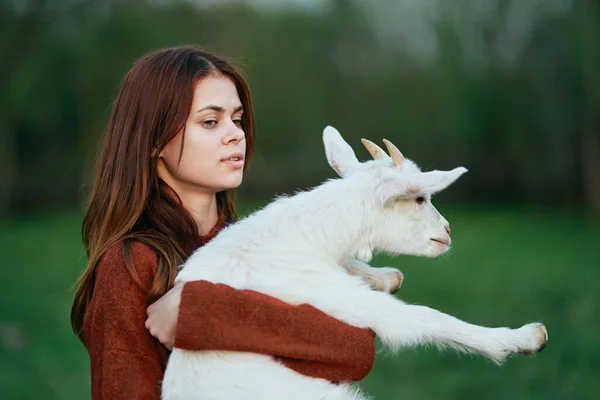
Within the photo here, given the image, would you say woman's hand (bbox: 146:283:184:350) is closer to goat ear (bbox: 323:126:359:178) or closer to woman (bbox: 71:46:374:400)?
woman (bbox: 71:46:374:400)

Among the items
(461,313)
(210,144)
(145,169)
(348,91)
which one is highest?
(210,144)

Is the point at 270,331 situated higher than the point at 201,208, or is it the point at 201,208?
the point at 201,208

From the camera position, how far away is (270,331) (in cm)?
248

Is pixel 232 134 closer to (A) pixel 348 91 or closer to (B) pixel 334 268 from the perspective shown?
(B) pixel 334 268

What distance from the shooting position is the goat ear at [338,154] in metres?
3.04

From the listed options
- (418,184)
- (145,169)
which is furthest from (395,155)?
(145,169)

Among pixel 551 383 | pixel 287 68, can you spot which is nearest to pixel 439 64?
pixel 287 68

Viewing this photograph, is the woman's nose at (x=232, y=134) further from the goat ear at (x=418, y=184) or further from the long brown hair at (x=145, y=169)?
the goat ear at (x=418, y=184)

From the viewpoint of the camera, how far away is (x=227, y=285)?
2.50 metres

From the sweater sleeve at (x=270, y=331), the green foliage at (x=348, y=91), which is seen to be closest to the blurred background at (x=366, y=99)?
the green foliage at (x=348, y=91)

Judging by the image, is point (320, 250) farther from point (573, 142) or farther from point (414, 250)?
point (573, 142)

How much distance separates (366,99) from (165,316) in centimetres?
2274

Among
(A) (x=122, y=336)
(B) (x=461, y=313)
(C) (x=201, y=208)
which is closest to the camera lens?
(A) (x=122, y=336)

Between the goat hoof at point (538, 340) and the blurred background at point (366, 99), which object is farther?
the blurred background at point (366, 99)
